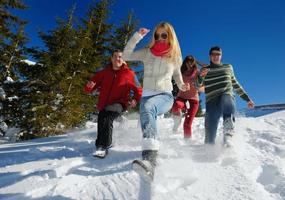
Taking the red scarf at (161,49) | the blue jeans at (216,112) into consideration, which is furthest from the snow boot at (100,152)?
the blue jeans at (216,112)

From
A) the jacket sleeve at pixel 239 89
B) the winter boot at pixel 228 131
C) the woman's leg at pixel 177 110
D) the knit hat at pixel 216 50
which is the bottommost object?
the winter boot at pixel 228 131

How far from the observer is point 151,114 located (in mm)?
4648

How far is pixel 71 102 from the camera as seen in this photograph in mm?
16266

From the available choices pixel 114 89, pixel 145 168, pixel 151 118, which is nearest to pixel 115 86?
pixel 114 89

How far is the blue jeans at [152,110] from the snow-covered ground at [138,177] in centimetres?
59

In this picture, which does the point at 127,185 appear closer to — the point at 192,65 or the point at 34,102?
the point at 192,65

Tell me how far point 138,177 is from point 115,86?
2236mm

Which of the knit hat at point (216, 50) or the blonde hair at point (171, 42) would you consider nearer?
the blonde hair at point (171, 42)

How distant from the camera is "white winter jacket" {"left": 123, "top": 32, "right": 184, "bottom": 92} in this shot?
202 inches

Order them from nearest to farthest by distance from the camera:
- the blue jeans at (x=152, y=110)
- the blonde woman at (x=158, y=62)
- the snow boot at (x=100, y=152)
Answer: the blue jeans at (x=152, y=110)
the blonde woman at (x=158, y=62)
the snow boot at (x=100, y=152)

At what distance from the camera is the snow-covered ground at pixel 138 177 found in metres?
3.94

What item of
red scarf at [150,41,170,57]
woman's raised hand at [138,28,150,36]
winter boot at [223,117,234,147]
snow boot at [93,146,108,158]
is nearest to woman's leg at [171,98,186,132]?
winter boot at [223,117,234,147]

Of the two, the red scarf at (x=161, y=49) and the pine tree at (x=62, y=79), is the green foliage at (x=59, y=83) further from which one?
the red scarf at (x=161, y=49)

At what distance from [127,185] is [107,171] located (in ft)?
2.28
